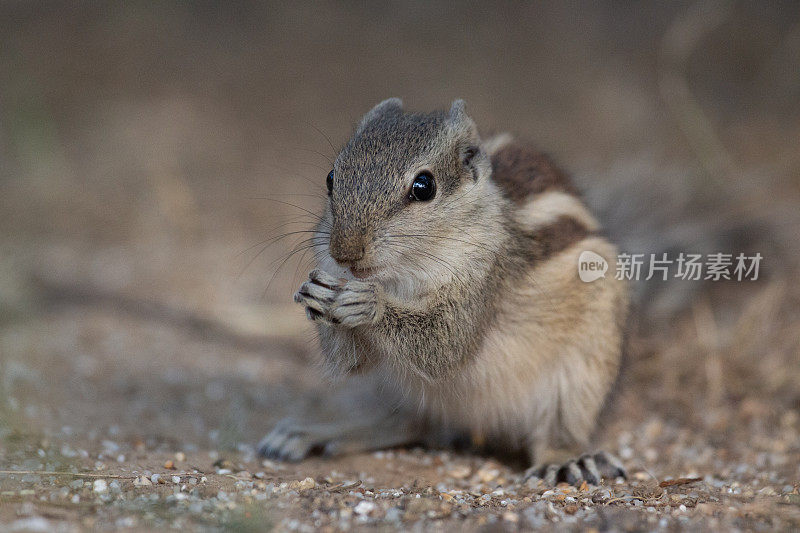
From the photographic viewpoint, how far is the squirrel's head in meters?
3.05

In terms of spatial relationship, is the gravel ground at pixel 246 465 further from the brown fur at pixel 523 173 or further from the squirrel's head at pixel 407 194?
the brown fur at pixel 523 173

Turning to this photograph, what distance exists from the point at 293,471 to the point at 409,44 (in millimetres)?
7139

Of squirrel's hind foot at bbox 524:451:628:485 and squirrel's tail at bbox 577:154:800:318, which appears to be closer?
squirrel's hind foot at bbox 524:451:628:485

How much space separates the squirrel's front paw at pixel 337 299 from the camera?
304cm

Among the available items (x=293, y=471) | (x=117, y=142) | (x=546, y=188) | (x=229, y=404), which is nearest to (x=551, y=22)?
(x=117, y=142)

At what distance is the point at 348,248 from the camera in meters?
2.97

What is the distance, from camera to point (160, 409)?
454 cm

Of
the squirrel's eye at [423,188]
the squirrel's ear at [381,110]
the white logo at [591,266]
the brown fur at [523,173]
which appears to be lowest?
the white logo at [591,266]

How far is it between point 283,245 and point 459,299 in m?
3.74

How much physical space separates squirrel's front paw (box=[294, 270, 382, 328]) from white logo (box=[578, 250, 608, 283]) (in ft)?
4.04

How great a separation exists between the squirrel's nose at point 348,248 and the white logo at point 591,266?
133cm

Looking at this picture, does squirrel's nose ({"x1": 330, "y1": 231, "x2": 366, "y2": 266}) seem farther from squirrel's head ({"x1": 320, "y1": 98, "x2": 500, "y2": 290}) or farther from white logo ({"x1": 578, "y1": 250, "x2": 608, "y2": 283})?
white logo ({"x1": 578, "y1": 250, "x2": 608, "y2": 283})

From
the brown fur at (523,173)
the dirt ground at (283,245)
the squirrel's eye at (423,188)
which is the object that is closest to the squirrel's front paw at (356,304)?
the squirrel's eye at (423,188)

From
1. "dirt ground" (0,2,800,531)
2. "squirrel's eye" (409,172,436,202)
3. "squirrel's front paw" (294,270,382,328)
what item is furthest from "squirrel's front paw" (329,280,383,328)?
"dirt ground" (0,2,800,531)
